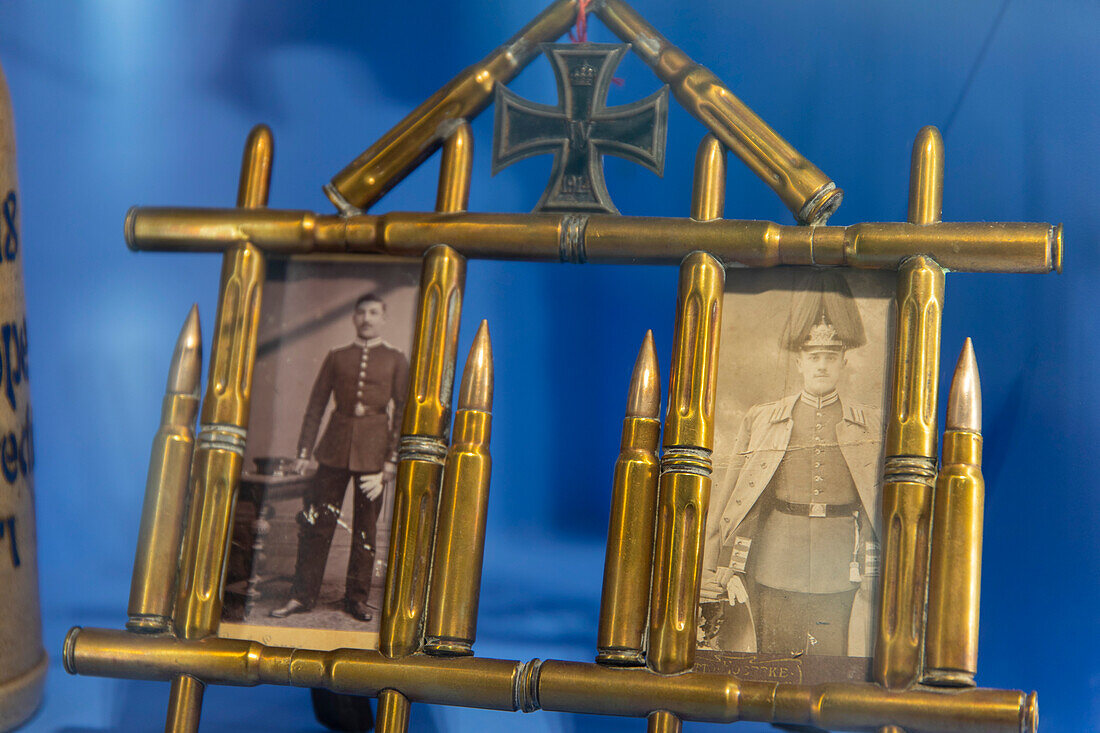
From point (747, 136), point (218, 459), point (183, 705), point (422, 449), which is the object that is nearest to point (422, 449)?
point (422, 449)

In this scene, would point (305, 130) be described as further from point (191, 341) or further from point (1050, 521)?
point (1050, 521)

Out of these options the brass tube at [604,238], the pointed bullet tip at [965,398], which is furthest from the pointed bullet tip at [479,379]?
the pointed bullet tip at [965,398]

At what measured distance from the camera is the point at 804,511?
1.20 m

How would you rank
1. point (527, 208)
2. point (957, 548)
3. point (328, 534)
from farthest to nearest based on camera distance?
point (527, 208) → point (328, 534) → point (957, 548)

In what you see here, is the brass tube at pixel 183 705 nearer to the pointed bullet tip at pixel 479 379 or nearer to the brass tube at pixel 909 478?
the pointed bullet tip at pixel 479 379

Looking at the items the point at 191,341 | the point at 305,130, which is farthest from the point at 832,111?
the point at 191,341

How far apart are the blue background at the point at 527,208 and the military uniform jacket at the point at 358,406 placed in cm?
29

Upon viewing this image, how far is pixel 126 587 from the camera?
1.64 meters

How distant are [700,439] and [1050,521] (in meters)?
0.52

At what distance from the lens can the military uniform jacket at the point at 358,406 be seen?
1.31 meters

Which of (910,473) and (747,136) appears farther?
(747,136)

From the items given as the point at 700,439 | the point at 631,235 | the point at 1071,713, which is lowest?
the point at 1071,713

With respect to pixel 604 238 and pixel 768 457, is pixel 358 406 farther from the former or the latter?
pixel 768 457

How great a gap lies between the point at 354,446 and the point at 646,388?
35cm
